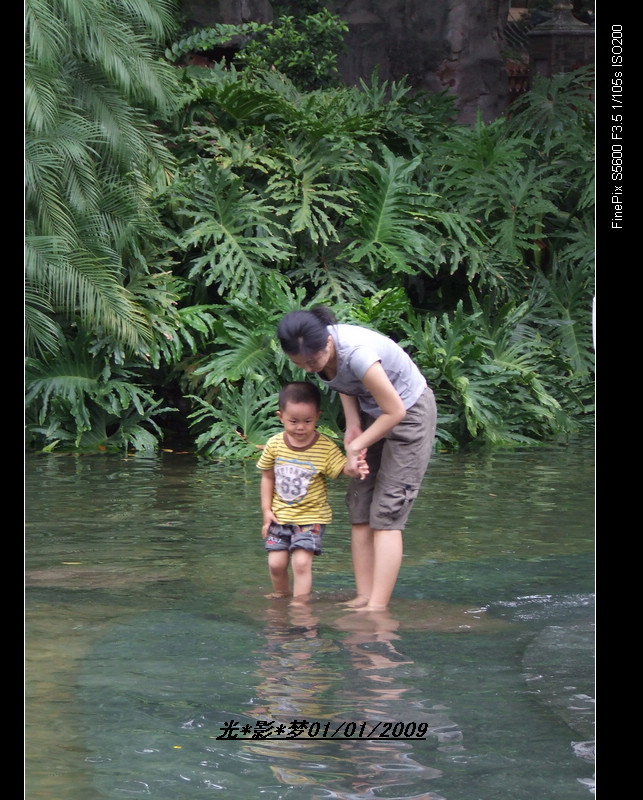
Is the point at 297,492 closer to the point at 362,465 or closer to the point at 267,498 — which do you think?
the point at 267,498

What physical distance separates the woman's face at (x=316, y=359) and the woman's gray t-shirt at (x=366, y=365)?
6 centimetres

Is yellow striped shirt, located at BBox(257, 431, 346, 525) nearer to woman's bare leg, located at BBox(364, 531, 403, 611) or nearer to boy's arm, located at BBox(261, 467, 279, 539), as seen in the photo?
boy's arm, located at BBox(261, 467, 279, 539)

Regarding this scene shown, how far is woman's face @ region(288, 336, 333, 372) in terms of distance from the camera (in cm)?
494

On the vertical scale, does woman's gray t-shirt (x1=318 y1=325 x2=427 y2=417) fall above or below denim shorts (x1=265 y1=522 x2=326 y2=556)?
above

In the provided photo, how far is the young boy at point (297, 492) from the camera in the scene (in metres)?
5.41

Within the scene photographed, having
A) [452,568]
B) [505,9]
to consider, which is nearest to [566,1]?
[505,9]

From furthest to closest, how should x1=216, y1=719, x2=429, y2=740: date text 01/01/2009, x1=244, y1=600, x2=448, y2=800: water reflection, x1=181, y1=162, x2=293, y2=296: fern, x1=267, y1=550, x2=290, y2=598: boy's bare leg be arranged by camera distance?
x1=181, y1=162, x2=293, y2=296: fern < x1=267, y1=550, x2=290, y2=598: boy's bare leg < x1=216, y1=719, x2=429, y2=740: date text 01/01/2009 < x1=244, y1=600, x2=448, y2=800: water reflection

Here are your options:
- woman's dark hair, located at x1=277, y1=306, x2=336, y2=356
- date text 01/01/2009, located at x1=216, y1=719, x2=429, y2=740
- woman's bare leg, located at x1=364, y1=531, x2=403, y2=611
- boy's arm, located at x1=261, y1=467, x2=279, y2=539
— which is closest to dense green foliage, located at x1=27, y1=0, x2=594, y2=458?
boy's arm, located at x1=261, y1=467, x2=279, y2=539

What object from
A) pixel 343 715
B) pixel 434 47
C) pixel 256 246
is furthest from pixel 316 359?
pixel 434 47

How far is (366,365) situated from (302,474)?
0.75 metres

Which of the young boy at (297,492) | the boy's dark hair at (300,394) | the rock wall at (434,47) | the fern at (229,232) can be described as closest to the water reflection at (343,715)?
the young boy at (297,492)

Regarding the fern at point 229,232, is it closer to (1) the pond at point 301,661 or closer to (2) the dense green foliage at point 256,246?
(2) the dense green foliage at point 256,246

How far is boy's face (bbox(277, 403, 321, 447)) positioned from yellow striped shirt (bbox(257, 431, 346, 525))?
0.10 metres
